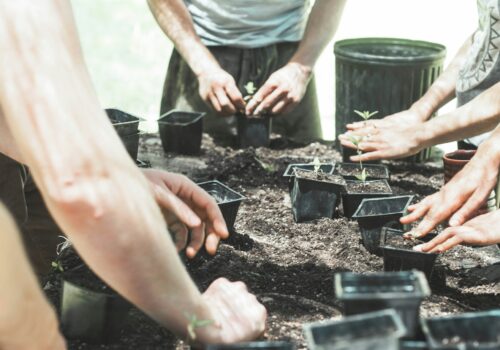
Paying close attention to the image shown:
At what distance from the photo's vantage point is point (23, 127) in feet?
5.18

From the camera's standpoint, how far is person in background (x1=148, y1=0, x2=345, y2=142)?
423 centimetres

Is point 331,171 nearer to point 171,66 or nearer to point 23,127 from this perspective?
point 171,66

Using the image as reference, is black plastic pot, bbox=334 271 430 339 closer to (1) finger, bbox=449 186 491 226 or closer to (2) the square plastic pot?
(1) finger, bbox=449 186 491 226

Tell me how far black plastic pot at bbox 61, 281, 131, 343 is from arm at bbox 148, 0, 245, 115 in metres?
2.07

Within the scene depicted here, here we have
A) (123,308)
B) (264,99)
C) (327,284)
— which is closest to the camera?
(123,308)

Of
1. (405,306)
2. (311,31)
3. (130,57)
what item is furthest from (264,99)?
(130,57)

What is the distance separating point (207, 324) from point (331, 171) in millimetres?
1742

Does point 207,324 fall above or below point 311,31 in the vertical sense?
below

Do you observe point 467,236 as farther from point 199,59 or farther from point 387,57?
point 199,59

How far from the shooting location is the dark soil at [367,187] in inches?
133

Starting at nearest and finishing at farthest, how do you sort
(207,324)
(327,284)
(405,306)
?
(405,306)
(207,324)
(327,284)

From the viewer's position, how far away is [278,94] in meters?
4.20

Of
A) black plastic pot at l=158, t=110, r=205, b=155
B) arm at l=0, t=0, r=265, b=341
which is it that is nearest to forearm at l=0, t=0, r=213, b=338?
arm at l=0, t=0, r=265, b=341

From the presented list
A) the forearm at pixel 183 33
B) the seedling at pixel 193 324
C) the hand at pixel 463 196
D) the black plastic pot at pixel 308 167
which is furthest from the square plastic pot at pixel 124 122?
the seedling at pixel 193 324
